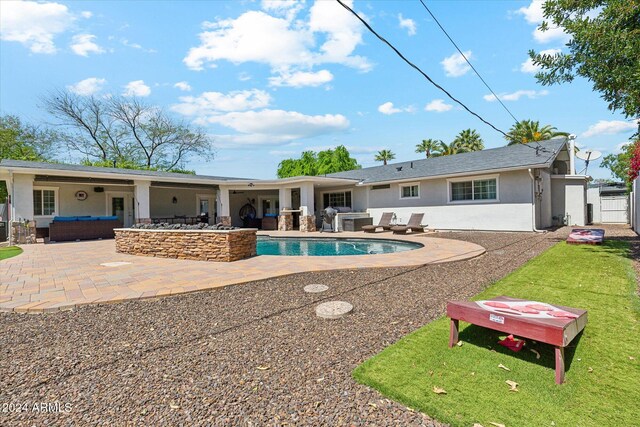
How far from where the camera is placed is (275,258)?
27.2 feet

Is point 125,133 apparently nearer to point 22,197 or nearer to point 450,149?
point 22,197

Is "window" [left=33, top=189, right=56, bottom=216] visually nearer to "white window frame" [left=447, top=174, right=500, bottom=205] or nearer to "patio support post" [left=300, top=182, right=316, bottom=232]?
"patio support post" [left=300, top=182, right=316, bottom=232]

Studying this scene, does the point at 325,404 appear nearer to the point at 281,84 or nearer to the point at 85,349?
Answer: the point at 85,349

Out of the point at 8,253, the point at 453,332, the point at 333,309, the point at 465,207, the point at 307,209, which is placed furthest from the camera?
the point at 307,209

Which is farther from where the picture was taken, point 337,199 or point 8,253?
point 337,199

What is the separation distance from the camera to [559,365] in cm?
242

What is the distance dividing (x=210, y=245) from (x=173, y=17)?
4955 mm

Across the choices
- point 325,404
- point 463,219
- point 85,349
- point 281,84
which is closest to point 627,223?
point 463,219

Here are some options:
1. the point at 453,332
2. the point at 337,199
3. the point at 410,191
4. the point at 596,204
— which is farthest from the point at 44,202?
the point at 596,204

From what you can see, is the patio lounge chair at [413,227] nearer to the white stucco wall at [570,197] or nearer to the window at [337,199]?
the window at [337,199]

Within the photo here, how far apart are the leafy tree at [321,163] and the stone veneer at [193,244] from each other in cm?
3761

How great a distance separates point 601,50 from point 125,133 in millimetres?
36704

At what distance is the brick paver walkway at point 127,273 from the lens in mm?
4867

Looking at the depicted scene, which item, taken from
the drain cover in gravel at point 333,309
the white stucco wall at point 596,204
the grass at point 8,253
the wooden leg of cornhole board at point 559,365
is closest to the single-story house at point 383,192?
the grass at point 8,253
